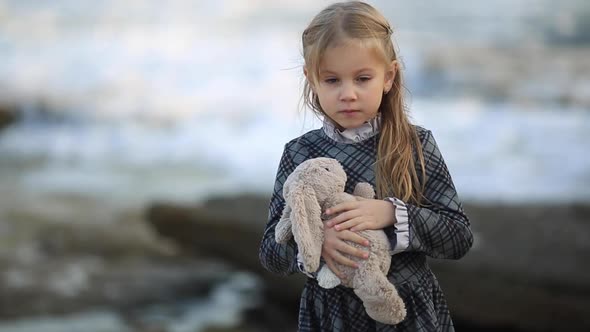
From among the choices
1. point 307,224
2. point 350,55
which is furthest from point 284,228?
point 350,55

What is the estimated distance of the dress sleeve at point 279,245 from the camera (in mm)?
1399

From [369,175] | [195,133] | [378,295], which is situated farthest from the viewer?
[195,133]

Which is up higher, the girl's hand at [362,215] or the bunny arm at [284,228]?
the girl's hand at [362,215]

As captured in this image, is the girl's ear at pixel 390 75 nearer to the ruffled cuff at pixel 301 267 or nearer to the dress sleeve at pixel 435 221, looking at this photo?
the dress sleeve at pixel 435 221

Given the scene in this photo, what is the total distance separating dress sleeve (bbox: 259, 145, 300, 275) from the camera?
140cm

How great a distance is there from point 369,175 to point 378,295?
8.7 inches

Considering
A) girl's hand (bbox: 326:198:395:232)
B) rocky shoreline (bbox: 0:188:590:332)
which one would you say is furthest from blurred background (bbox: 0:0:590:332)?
girl's hand (bbox: 326:198:395:232)

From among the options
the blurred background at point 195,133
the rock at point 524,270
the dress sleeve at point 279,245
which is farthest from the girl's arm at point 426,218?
the blurred background at point 195,133

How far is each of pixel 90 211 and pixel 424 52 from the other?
5.94 feet

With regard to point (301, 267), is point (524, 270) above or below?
below

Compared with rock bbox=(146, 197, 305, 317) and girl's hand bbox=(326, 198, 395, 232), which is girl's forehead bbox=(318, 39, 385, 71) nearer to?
girl's hand bbox=(326, 198, 395, 232)

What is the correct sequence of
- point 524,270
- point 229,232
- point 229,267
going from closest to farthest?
1. point 524,270
2. point 229,232
3. point 229,267

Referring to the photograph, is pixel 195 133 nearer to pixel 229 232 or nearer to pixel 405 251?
pixel 229 232

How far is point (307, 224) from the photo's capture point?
1308 millimetres
